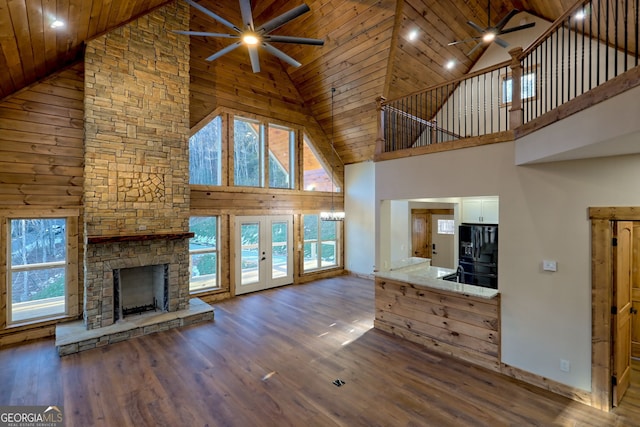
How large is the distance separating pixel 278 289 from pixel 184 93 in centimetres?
492

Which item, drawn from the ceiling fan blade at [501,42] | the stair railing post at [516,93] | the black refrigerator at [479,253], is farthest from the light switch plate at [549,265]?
the ceiling fan blade at [501,42]

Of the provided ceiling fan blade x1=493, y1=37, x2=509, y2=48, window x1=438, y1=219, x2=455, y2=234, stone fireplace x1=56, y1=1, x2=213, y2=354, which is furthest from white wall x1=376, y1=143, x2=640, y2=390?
stone fireplace x1=56, y1=1, x2=213, y2=354

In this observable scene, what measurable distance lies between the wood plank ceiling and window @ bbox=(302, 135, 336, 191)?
98 centimetres

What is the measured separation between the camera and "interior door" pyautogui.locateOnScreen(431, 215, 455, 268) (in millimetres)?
8078

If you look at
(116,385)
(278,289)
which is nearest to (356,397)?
(116,385)

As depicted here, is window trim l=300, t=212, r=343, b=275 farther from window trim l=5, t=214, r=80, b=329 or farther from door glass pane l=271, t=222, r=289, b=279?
window trim l=5, t=214, r=80, b=329

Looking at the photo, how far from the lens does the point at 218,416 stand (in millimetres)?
3041

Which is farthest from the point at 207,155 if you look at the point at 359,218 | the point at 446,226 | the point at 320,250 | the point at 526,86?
the point at 446,226

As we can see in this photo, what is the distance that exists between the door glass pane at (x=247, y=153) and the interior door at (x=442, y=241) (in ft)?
16.2

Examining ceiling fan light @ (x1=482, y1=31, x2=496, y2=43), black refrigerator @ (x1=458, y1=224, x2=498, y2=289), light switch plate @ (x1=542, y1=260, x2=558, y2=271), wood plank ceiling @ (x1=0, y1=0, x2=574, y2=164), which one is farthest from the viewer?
black refrigerator @ (x1=458, y1=224, x2=498, y2=289)

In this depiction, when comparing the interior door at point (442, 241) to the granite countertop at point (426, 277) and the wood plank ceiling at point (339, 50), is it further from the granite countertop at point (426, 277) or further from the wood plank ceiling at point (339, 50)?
the wood plank ceiling at point (339, 50)

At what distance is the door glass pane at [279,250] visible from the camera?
7.98 m

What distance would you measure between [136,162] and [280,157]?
377 centimetres

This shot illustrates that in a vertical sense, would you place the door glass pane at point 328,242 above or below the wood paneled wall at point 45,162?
below
